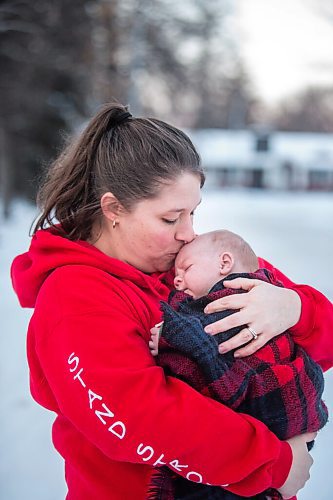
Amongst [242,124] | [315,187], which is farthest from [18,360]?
[242,124]

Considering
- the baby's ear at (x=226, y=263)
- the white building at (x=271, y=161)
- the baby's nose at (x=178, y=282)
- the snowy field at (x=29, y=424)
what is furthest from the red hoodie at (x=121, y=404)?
the white building at (x=271, y=161)

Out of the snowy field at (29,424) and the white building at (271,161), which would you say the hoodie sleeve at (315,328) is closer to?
the snowy field at (29,424)

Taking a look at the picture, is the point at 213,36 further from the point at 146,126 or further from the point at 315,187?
the point at 315,187

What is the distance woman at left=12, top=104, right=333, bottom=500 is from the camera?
1307 mm

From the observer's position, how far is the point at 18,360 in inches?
185

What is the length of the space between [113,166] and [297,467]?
35.6 inches

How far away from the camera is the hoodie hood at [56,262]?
60.9 inches

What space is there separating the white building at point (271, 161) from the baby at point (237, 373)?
147 ft

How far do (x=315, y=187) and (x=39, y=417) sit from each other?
45532 mm

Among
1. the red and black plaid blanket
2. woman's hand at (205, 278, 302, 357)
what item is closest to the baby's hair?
woman's hand at (205, 278, 302, 357)

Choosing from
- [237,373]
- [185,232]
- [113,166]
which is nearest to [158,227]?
[185,232]

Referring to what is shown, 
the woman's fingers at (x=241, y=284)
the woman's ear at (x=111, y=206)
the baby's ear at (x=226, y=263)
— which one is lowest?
the woman's fingers at (x=241, y=284)

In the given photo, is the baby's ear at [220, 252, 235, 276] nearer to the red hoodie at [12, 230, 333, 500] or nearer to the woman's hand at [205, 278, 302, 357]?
the woman's hand at [205, 278, 302, 357]

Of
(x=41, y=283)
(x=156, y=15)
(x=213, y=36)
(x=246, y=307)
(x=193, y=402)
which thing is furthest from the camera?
(x=213, y=36)
